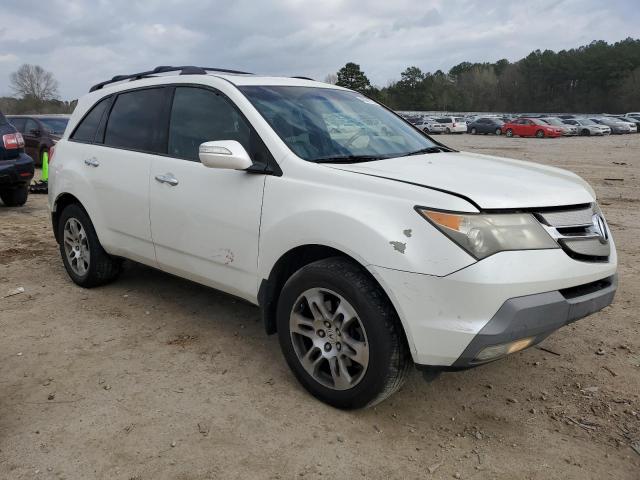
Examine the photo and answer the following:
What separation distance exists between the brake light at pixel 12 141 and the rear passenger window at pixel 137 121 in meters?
4.64

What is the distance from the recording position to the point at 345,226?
2752mm

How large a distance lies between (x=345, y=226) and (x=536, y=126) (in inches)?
1550

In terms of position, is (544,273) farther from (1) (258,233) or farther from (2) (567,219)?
(1) (258,233)

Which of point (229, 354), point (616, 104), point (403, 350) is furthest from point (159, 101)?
point (616, 104)

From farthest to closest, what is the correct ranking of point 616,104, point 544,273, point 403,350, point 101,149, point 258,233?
point 616,104 → point 101,149 → point 258,233 → point 403,350 → point 544,273

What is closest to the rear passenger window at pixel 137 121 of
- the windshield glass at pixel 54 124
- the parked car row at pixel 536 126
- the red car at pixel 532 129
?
the windshield glass at pixel 54 124

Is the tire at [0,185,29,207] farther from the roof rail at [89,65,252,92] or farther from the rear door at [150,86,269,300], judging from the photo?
the rear door at [150,86,269,300]

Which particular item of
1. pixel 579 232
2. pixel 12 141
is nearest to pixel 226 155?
pixel 579 232

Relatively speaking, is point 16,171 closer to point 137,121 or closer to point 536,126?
point 137,121

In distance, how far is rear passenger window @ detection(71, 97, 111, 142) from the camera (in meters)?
4.73

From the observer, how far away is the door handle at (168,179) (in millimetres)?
3737

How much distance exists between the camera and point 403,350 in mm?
2709

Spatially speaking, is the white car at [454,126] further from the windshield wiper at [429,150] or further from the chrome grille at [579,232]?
the chrome grille at [579,232]

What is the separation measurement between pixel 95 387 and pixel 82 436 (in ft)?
1.66
